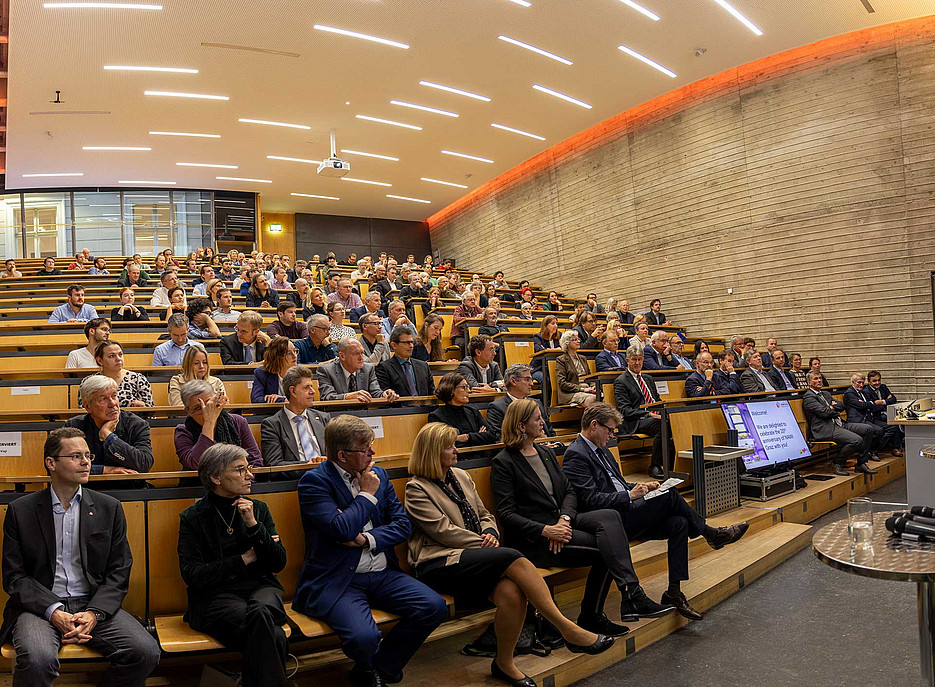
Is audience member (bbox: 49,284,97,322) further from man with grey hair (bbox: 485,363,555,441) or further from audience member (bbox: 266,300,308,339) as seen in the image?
man with grey hair (bbox: 485,363,555,441)

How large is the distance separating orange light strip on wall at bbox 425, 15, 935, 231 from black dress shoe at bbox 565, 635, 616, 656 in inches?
329

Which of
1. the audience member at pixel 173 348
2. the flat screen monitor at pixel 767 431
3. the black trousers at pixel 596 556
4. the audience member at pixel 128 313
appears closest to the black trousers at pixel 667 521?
the black trousers at pixel 596 556

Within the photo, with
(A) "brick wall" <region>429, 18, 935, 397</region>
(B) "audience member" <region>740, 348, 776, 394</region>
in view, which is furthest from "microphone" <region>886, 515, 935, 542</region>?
(A) "brick wall" <region>429, 18, 935, 397</region>

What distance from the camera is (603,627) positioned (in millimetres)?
2797

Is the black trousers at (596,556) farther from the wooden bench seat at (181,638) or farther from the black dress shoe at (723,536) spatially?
the wooden bench seat at (181,638)

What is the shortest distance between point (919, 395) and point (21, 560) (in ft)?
27.8

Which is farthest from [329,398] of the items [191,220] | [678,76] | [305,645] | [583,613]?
[191,220]

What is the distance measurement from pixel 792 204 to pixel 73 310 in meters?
8.40

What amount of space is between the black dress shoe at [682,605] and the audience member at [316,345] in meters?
2.52

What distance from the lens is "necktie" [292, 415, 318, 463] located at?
10.2ft

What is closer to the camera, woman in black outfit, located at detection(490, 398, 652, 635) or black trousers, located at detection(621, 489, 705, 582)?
woman in black outfit, located at detection(490, 398, 652, 635)

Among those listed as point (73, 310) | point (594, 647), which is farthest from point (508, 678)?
point (73, 310)

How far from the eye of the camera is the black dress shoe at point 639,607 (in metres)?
3.00

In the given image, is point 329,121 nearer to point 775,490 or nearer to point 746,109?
point 746,109
